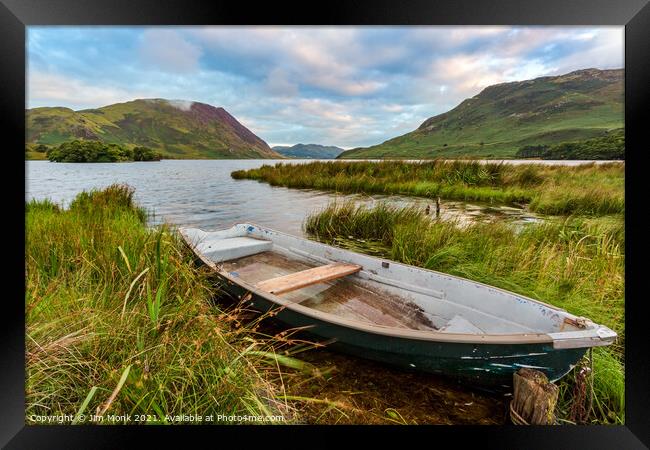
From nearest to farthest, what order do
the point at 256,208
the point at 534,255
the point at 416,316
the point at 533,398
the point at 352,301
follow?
the point at 533,398, the point at 416,316, the point at 352,301, the point at 534,255, the point at 256,208

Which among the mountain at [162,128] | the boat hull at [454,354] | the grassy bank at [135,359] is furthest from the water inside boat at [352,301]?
the mountain at [162,128]

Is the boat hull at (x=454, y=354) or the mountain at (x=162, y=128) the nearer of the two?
the boat hull at (x=454, y=354)

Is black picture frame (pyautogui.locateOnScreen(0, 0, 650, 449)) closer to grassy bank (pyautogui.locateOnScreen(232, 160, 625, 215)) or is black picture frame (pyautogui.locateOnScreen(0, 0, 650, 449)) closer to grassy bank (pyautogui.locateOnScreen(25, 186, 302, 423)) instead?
grassy bank (pyautogui.locateOnScreen(25, 186, 302, 423))

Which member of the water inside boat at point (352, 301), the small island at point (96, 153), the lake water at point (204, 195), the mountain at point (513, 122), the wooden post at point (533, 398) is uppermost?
the mountain at point (513, 122)

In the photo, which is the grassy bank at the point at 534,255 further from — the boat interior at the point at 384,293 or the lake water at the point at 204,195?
the lake water at the point at 204,195

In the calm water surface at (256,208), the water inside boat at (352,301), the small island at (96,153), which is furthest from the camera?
the small island at (96,153)

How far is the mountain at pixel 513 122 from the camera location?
330 centimetres

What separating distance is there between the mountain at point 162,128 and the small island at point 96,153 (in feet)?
0.21

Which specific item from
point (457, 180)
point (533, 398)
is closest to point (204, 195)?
point (457, 180)

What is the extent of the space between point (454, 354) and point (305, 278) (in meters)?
1.25

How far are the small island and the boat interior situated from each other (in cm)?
114

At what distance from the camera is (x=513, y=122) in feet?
20.0

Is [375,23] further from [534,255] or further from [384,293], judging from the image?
[534,255]

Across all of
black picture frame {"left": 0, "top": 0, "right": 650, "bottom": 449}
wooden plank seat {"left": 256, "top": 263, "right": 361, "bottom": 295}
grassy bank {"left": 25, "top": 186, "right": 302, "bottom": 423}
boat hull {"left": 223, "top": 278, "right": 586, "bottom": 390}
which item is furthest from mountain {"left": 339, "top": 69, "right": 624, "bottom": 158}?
grassy bank {"left": 25, "top": 186, "right": 302, "bottom": 423}
